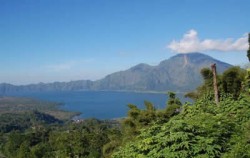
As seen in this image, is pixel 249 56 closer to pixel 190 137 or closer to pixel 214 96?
pixel 214 96

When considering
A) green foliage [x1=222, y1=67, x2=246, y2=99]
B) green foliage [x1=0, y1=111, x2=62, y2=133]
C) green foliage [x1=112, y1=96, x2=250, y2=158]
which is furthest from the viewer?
green foliage [x1=0, y1=111, x2=62, y2=133]

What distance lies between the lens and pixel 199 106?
31.1ft

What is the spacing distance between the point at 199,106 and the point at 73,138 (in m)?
44.7

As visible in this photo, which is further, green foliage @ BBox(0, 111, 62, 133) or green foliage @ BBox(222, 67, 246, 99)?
green foliage @ BBox(0, 111, 62, 133)

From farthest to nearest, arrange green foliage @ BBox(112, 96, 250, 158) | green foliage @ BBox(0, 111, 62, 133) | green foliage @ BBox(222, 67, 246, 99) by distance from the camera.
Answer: green foliage @ BBox(0, 111, 62, 133) → green foliage @ BBox(222, 67, 246, 99) → green foliage @ BBox(112, 96, 250, 158)

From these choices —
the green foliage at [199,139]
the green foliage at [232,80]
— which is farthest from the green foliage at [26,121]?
the green foliage at [199,139]

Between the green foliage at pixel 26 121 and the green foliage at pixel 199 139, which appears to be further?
the green foliage at pixel 26 121

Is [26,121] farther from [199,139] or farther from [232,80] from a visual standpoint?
[199,139]

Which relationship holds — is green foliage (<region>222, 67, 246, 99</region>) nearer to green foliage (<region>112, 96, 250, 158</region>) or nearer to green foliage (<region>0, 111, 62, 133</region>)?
green foliage (<region>112, 96, 250, 158</region>)

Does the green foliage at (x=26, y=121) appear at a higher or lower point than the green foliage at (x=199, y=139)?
lower

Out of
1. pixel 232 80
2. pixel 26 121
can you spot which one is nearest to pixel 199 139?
pixel 232 80

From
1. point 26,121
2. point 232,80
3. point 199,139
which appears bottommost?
point 26,121

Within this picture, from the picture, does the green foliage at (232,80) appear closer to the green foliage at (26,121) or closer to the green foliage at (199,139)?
the green foliage at (199,139)

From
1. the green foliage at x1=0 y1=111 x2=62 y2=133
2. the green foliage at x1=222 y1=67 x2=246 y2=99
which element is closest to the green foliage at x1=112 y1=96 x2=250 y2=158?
the green foliage at x1=222 y1=67 x2=246 y2=99
